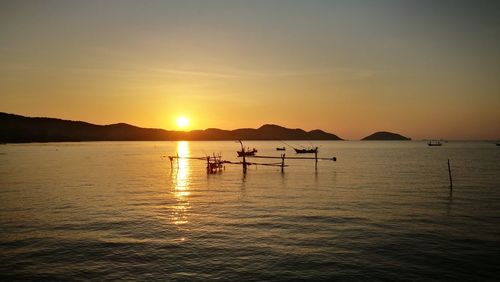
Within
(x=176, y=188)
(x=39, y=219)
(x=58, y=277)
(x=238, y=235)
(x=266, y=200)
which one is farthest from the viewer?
(x=176, y=188)

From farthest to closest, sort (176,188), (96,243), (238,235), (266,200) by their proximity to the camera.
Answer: (176,188) < (266,200) < (238,235) < (96,243)

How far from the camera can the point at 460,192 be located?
4172cm

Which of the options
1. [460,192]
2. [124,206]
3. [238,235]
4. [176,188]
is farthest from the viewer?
[176,188]

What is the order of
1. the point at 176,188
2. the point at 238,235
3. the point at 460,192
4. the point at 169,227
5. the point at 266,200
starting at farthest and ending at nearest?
the point at 176,188 → the point at 460,192 → the point at 266,200 → the point at 169,227 → the point at 238,235

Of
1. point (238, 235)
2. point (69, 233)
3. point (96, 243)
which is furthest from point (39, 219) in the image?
point (238, 235)

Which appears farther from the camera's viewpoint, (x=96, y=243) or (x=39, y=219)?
(x=39, y=219)

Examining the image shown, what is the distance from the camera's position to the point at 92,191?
43156 mm

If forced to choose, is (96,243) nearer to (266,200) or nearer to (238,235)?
(238,235)

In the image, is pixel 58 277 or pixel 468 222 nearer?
pixel 58 277

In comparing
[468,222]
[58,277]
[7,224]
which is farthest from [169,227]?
[468,222]

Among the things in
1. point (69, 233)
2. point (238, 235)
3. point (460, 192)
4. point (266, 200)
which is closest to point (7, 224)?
point (69, 233)

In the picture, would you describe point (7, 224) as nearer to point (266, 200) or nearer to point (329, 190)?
point (266, 200)

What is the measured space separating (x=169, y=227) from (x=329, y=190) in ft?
79.2

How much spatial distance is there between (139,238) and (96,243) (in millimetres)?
2433
